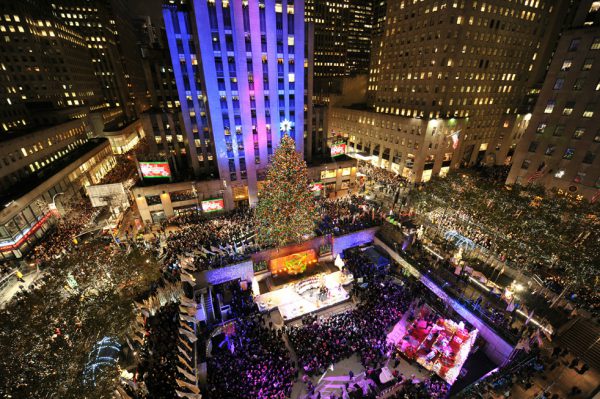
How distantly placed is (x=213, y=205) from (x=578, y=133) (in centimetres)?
5490

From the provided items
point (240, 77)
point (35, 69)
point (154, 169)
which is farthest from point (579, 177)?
point (35, 69)

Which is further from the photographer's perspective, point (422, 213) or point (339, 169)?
point (339, 169)

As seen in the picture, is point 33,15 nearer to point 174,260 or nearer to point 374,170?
point 174,260

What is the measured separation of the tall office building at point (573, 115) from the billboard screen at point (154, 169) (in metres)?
50.2

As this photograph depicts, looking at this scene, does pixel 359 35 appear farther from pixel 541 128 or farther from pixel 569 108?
pixel 569 108

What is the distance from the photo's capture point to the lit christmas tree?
24531 millimetres

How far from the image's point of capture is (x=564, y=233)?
21.6 metres

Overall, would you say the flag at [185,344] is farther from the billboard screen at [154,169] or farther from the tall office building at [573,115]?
the tall office building at [573,115]

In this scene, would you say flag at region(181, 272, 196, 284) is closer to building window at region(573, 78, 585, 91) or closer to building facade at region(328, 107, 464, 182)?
building facade at region(328, 107, 464, 182)

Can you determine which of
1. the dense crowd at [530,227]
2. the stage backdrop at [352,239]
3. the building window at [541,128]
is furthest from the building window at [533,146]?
the stage backdrop at [352,239]

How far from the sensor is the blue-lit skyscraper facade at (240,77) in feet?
108

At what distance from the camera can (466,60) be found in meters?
46.9

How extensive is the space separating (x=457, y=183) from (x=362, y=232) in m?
14.8

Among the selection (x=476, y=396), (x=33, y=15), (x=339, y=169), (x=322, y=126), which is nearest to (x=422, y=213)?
(x=339, y=169)
